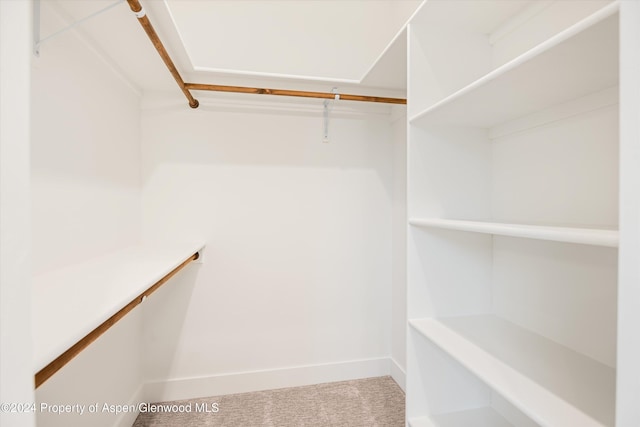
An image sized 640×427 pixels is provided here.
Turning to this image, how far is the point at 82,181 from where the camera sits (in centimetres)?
110

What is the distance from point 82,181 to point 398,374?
1.99 metres

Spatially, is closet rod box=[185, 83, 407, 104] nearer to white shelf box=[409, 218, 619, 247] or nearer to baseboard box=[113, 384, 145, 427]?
white shelf box=[409, 218, 619, 247]

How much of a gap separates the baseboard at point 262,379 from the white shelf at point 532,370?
99 centimetres

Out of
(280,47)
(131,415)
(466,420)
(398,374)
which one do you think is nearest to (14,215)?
(466,420)

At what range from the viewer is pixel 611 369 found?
31.1 inches

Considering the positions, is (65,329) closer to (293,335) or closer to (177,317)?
(177,317)

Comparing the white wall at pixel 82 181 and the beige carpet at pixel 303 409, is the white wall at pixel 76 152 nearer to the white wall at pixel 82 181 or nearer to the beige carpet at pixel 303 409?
the white wall at pixel 82 181

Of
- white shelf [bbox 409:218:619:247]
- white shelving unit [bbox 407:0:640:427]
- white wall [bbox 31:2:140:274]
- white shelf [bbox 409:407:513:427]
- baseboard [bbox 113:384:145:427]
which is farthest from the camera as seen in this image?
baseboard [bbox 113:384:145:427]

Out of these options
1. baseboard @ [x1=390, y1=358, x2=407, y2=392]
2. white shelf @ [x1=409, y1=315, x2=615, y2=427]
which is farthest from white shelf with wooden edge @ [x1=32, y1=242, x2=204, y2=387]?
baseboard @ [x1=390, y1=358, x2=407, y2=392]

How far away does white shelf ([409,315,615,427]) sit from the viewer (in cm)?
63

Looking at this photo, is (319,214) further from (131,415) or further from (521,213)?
(131,415)

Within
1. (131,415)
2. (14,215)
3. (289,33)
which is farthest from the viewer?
(289,33)

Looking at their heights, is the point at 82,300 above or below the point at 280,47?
below

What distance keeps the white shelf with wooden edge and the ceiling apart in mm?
900
